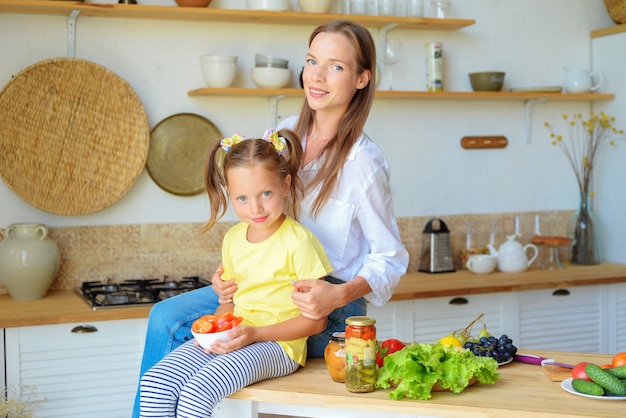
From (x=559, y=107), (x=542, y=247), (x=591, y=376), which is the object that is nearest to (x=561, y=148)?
(x=559, y=107)

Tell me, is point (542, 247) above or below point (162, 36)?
below

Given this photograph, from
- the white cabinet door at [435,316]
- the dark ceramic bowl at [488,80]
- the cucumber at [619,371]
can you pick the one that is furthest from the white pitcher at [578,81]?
the cucumber at [619,371]

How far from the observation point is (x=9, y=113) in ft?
11.8

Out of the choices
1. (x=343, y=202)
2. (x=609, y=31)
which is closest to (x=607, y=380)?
(x=343, y=202)

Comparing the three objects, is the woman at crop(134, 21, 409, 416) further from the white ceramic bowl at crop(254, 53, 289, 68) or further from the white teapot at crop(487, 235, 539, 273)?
the white teapot at crop(487, 235, 539, 273)

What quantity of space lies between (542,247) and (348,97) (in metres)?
2.44

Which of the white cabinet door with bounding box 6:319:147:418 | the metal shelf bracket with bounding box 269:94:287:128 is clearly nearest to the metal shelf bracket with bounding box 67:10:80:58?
the metal shelf bracket with bounding box 269:94:287:128

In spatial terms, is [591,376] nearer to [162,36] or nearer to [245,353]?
[245,353]

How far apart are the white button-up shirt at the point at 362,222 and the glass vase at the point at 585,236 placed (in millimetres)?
2308

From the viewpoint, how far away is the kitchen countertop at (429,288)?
10.6ft

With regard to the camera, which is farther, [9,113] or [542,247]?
[542,247]

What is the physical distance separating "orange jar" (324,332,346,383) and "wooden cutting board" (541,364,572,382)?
0.51m

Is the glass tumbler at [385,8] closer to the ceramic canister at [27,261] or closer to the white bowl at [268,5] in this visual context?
the white bowl at [268,5]

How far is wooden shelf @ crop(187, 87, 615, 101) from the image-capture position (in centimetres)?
380
